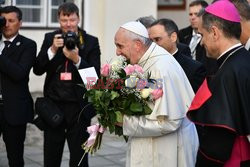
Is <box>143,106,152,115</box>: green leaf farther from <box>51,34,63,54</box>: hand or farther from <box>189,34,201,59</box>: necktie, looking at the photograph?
<box>189,34,201,59</box>: necktie

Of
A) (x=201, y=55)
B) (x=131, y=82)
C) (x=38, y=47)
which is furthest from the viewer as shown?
(x=38, y=47)

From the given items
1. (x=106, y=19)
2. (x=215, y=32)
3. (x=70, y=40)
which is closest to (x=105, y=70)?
(x=215, y=32)

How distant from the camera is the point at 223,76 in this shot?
3.20 meters

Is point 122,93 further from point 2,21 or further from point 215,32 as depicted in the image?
point 2,21

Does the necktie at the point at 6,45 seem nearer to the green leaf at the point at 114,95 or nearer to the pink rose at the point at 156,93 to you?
the green leaf at the point at 114,95

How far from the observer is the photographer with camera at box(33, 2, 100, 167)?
5441 millimetres

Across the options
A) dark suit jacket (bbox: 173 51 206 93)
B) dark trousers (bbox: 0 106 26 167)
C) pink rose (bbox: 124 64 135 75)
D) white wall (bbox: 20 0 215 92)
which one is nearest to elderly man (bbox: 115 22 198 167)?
pink rose (bbox: 124 64 135 75)

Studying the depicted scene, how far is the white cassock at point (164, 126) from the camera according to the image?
381 cm

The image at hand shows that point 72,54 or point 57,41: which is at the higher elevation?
point 57,41

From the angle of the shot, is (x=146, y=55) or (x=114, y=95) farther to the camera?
(x=146, y=55)

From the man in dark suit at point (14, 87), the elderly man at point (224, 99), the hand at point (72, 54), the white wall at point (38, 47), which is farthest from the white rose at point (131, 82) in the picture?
the white wall at point (38, 47)

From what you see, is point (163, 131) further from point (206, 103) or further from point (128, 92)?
point (206, 103)

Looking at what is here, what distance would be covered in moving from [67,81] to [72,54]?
29cm

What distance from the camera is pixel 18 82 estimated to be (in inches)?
229
